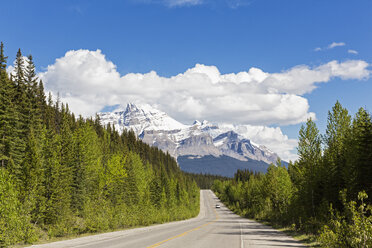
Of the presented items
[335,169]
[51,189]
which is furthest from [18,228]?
[335,169]

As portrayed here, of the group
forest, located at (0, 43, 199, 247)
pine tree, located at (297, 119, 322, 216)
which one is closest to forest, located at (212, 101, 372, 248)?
pine tree, located at (297, 119, 322, 216)

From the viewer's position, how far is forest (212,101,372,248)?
43.2ft

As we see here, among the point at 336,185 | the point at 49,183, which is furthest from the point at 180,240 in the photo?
the point at 49,183

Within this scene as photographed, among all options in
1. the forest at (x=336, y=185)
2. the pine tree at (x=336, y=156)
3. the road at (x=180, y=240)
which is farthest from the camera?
the pine tree at (x=336, y=156)

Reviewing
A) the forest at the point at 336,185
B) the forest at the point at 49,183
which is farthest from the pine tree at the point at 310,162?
the forest at the point at 49,183

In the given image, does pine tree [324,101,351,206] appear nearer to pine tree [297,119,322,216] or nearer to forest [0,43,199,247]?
pine tree [297,119,322,216]

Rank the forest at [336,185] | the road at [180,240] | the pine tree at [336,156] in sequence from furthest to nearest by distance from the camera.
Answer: the pine tree at [336,156]
the road at [180,240]
the forest at [336,185]

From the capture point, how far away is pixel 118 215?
34625 millimetres

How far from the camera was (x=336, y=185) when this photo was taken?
1074 inches

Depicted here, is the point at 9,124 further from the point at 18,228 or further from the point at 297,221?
the point at 297,221

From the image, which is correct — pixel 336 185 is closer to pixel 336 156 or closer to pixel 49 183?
pixel 336 156

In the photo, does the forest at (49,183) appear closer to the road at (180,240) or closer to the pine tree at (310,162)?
the road at (180,240)

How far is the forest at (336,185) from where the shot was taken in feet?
43.2

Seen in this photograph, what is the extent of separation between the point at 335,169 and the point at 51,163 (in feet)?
90.7
